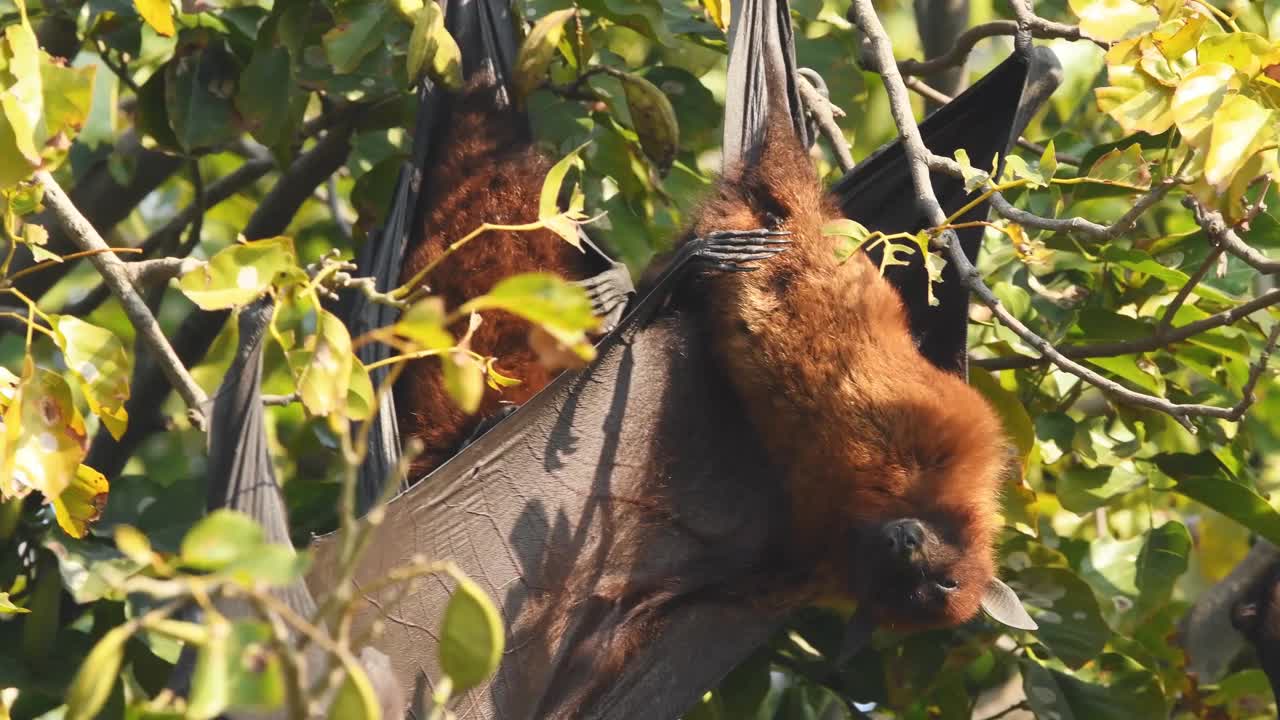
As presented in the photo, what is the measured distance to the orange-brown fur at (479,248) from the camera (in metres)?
4.10

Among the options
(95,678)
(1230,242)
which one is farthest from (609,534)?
(95,678)

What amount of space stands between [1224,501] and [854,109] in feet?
5.19

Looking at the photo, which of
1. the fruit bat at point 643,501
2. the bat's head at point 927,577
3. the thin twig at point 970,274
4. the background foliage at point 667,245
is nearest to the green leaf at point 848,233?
the thin twig at point 970,274

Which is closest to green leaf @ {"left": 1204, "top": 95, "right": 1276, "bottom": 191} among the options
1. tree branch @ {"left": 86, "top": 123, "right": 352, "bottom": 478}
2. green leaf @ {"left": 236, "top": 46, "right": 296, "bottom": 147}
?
green leaf @ {"left": 236, "top": 46, "right": 296, "bottom": 147}

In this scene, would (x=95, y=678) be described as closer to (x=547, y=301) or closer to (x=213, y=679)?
(x=213, y=679)

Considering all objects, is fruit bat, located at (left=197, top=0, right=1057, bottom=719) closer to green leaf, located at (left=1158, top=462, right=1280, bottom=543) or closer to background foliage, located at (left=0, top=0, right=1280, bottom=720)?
background foliage, located at (left=0, top=0, right=1280, bottom=720)

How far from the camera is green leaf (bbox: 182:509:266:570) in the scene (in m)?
1.36

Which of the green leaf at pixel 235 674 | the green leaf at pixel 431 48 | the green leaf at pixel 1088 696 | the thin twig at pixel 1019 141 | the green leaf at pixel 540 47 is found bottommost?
the green leaf at pixel 1088 696

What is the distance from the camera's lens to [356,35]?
3.80 meters

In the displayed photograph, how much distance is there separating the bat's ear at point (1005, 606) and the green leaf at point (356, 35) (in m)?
2.17

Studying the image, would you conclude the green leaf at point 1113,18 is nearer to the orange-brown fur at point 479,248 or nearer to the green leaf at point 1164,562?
the orange-brown fur at point 479,248

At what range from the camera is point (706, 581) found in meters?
4.13

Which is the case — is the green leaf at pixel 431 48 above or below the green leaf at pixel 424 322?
above

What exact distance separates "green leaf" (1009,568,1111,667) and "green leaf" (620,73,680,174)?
1.67 meters
